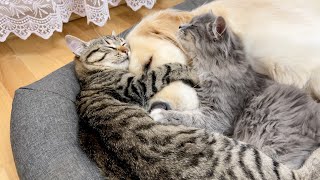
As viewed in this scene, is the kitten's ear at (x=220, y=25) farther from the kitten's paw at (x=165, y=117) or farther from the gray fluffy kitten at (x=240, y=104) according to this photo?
the kitten's paw at (x=165, y=117)

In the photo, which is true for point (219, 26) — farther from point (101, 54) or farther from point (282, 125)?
point (101, 54)

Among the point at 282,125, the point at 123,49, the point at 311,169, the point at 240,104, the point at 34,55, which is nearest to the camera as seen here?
the point at 311,169

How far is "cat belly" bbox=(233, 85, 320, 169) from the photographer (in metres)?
1.25

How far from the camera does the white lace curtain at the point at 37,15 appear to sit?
199 cm

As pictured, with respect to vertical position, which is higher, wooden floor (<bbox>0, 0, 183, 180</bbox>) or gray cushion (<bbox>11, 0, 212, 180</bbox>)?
gray cushion (<bbox>11, 0, 212, 180</bbox>)

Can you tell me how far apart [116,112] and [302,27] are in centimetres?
82

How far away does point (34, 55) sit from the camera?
226 cm

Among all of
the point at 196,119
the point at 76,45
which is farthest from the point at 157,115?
the point at 76,45

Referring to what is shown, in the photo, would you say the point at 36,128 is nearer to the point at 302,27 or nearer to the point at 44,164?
the point at 44,164

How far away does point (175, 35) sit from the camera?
4.98 feet

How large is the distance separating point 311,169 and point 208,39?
2.10ft

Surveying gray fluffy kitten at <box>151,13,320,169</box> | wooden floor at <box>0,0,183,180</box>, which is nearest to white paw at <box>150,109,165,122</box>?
gray fluffy kitten at <box>151,13,320,169</box>

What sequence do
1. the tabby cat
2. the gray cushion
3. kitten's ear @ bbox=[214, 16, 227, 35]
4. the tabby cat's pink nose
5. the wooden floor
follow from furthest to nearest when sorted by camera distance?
the wooden floor, the tabby cat's pink nose, kitten's ear @ bbox=[214, 16, 227, 35], the gray cushion, the tabby cat

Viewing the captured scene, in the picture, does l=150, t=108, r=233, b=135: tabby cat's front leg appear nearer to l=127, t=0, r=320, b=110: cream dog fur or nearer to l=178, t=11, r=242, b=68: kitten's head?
l=127, t=0, r=320, b=110: cream dog fur
